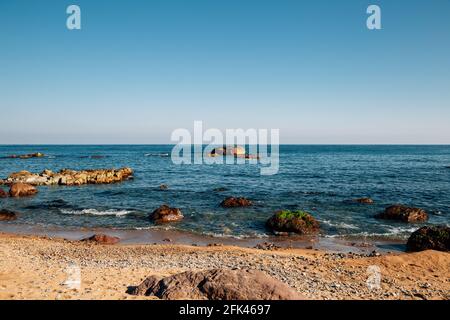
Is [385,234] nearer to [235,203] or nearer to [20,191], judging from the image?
[235,203]

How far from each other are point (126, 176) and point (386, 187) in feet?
133

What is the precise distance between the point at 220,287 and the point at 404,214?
21.9 metres

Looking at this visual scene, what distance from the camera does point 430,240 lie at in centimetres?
1848

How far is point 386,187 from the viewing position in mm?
42000

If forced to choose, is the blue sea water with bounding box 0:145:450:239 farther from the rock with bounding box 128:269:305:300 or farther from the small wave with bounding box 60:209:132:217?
the rock with bounding box 128:269:305:300

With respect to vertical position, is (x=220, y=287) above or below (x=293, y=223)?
above

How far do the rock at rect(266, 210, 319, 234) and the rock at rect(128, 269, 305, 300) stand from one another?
13370 mm

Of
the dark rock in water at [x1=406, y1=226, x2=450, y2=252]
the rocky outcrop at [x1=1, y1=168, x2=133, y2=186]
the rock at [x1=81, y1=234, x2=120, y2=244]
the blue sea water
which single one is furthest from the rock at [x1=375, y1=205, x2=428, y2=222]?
the rocky outcrop at [x1=1, y1=168, x2=133, y2=186]

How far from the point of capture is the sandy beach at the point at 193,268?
11266mm

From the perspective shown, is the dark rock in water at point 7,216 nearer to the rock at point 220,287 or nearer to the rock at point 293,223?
the rock at point 293,223

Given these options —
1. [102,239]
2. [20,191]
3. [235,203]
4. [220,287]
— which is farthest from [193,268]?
[20,191]

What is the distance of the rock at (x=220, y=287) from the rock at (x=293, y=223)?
43.9 feet

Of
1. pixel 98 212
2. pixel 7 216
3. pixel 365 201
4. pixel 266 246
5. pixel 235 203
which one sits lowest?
pixel 266 246
